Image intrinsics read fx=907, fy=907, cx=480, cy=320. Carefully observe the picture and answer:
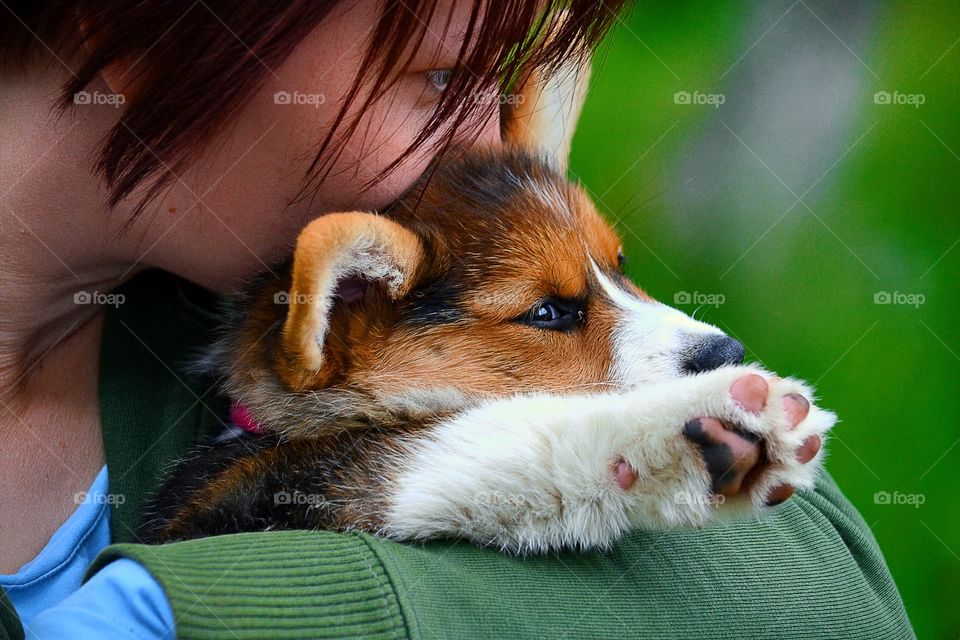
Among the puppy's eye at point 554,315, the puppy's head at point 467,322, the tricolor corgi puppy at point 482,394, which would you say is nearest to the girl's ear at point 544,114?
the tricolor corgi puppy at point 482,394

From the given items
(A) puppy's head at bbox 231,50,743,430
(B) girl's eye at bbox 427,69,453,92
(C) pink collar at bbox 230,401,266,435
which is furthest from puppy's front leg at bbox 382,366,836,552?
(B) girl's eye at bbox 427,69,453,92

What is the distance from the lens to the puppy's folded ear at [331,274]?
1.49m

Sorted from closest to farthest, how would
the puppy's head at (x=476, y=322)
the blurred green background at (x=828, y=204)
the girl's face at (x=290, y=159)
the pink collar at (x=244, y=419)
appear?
the girl's face at (x=290, y=159), the puppy's head at (x=476, y=322), the pink collar at (x=244, y=419), the blurred green background at (x=828, y=204)

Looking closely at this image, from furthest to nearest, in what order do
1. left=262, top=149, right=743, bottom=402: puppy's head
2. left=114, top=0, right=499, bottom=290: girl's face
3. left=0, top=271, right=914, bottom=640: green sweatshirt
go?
left=262, top=149, right=743, bottom=402: puppy's head
left=114, top=0, right=499, bottom=290: girl's face
left=0, top=271, right=914, bottom=640: green sweatshirt

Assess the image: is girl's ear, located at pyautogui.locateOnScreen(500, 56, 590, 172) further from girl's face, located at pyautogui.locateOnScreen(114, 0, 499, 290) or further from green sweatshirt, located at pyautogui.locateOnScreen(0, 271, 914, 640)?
green sweatshirt, located at pyautogui.locateOnScreen(0, 271, 914, 640)

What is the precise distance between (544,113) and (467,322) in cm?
85

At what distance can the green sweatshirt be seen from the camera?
1.20 meters

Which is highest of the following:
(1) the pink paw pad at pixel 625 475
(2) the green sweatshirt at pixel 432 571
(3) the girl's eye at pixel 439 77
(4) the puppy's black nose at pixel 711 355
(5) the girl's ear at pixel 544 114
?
(5) the girl's ear at pixel 544 114

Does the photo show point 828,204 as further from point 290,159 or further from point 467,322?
point 290,159

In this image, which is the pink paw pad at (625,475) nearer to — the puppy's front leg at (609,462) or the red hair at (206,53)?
the puppy's front leg at (609,462)

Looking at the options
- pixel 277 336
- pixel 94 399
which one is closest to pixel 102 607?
pixel 277 336

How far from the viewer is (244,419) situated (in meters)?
1.89

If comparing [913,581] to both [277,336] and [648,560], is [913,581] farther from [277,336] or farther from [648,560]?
[277,336]

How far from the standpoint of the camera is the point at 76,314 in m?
2.06
